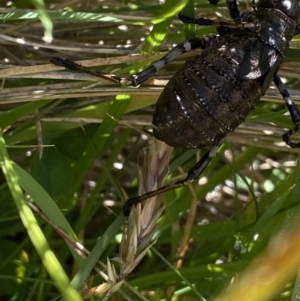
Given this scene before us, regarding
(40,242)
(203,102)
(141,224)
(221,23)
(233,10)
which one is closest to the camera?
(40,242)

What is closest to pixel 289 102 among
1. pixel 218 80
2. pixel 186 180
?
pixel 218 80

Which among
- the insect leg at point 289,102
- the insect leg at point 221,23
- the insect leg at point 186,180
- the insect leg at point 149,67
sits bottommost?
the insect leg at point 186,180

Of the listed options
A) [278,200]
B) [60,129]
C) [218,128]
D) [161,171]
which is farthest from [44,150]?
[278,200]

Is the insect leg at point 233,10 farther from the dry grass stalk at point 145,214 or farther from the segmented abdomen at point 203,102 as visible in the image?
the dry grass stalk at point 145,214

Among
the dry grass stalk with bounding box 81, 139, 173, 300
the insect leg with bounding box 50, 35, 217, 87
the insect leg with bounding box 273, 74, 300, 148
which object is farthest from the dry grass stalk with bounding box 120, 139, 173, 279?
the insect leg with bounding box 273, 74, 300, 148

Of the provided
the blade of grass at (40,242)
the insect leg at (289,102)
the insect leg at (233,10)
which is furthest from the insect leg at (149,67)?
the blade of grass at (40,242)

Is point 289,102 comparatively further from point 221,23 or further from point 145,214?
point 145,214

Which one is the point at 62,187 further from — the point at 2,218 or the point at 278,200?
the point at 278,200
